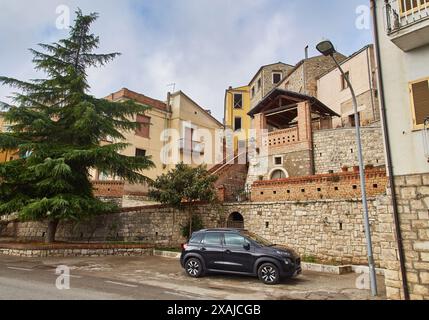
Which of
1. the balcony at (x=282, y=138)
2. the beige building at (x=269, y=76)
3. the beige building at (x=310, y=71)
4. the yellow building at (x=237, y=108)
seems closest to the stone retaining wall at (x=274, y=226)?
the balcony at (x=282, y=138)

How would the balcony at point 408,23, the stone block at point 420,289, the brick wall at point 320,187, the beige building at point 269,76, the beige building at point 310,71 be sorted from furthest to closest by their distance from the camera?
1. the beige building at point 269,76
2. the beige building at point 310,71
3. the brick wall at point 320,187
4. the balcony at point 408,23
5. the stone block at point 420,289

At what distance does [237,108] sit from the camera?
42562 mm

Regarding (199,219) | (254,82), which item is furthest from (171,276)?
(254,82)

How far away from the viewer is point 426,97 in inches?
287

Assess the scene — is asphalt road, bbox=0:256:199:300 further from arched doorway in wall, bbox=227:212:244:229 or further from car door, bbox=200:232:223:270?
arched doorway in wall, bbox=227:212:244:229

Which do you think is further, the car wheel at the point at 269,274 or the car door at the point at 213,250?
the car door at the point at 213,250

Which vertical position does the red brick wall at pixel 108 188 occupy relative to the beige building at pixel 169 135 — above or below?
below

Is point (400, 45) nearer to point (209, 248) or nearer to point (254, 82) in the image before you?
point (209, 248)

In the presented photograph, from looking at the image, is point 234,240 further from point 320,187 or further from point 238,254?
point 320,187

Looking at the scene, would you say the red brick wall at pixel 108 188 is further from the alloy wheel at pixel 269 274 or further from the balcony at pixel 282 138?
the alloy wheel at pixel 269 274

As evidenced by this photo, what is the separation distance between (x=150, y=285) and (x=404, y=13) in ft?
32.7

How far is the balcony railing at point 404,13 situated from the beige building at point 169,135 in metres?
20.3

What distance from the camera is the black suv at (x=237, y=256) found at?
9344 mm
